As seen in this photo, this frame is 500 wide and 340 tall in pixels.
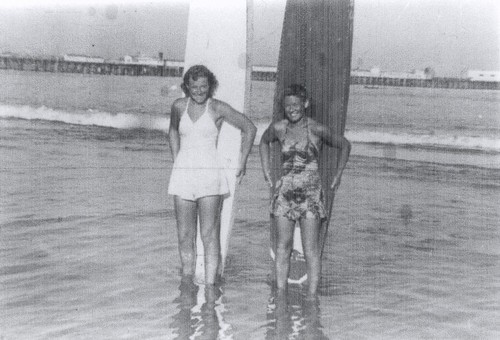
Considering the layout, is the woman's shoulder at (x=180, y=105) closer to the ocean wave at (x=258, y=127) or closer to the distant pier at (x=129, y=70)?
the ocean wave at (x=258, y=127)

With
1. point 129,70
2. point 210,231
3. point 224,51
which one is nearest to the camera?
point 210,231

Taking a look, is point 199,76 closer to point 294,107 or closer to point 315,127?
point 294,107

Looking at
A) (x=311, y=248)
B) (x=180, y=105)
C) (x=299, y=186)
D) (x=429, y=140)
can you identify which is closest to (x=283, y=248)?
(x=311, y=248)

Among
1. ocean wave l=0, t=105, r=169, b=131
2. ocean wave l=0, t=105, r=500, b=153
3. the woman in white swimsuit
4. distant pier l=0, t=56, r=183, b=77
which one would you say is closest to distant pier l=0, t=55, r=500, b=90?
distant pier l=0, t=56, r=183, b=77

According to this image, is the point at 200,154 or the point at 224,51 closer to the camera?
the point at 200,154

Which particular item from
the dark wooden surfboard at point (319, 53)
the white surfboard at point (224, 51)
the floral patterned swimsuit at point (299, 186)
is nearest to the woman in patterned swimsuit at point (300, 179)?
the floral patterned swimsuit at point (299, 186)

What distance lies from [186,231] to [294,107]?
997 millimetres

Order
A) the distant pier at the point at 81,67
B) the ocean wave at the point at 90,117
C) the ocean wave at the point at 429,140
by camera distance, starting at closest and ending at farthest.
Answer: the ocean wave at the point at 429,140, the ocean wave at the point at 90,117, the distant pier at the point at 81,67

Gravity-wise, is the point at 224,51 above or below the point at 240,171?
above

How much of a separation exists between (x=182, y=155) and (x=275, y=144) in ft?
2.49

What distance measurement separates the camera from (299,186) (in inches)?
157

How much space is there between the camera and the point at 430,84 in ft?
225

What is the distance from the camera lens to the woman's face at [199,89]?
4098 mm

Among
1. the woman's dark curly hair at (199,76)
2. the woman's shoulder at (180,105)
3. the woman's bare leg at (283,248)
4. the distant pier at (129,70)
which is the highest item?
the distant pier at (129,70)
